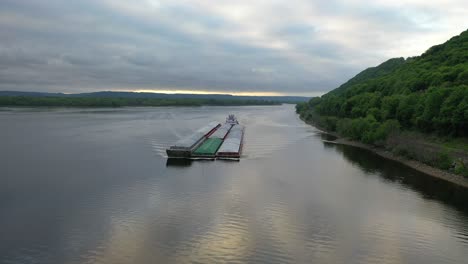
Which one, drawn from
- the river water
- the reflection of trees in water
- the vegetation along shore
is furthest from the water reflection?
the vegetation along shore

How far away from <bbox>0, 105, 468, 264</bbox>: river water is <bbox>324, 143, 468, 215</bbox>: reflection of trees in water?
0.11 meters

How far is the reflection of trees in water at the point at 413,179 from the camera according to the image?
25.7 meters

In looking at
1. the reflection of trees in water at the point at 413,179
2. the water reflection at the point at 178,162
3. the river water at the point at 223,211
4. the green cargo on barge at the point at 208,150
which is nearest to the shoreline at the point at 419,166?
the reflection of trees in water at the point at 413,179

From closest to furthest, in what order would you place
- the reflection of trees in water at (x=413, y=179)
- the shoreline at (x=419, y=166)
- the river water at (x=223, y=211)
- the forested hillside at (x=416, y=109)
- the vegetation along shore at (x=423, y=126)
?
1. the river water at (x=223, y=211)
2. the reflection of trees in water at (x=413, y=179)
3. the shoreline at (x=419, y=166)
4. the vegetation along shore at (x=423, y=126)
5. the forested hillside at (x=416, y=109)

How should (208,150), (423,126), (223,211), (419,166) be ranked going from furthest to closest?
(423,126)
(208,150)
(419,166)
(223,211)

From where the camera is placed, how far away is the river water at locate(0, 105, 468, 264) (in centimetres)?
1669

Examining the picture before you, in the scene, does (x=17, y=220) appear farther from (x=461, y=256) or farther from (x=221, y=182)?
(x=461, y=256)

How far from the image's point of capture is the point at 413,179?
30.8m

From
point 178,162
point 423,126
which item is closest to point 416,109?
point 423,126

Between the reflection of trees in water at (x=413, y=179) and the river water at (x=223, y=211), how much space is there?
4.5 inches

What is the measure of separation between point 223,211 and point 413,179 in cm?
1904

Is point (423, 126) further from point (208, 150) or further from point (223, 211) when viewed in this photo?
point (223, 211)

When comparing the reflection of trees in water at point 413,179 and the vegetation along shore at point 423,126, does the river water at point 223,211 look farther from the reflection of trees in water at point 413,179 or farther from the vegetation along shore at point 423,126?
the vegetation along shore at point 423,126

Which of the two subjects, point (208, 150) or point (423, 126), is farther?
point (423, 126)
